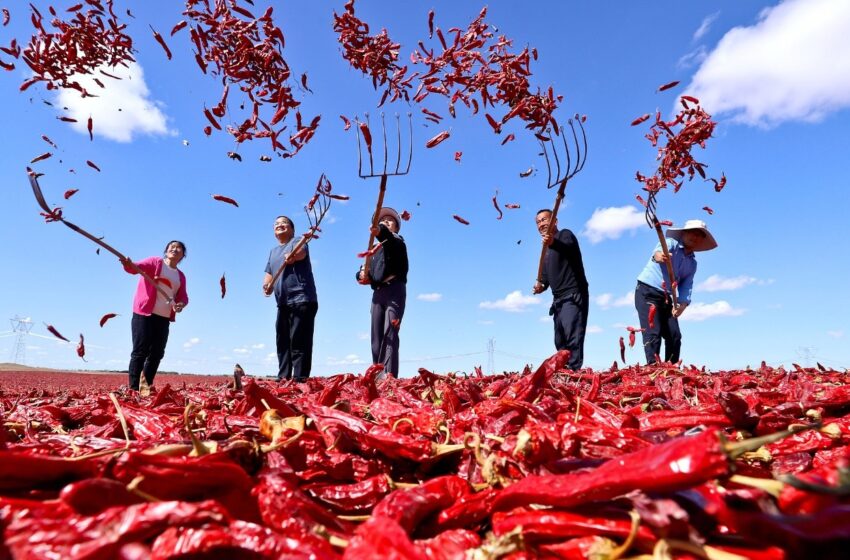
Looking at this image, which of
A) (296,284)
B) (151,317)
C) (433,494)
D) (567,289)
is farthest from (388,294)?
(433,494)

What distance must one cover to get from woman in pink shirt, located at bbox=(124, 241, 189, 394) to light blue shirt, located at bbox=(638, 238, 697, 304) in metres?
7.59

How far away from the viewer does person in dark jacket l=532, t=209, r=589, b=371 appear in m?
8.11

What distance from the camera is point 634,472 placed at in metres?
1.19

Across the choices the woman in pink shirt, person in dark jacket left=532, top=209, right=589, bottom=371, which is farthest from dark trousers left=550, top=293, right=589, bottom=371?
the woman in pink shirt

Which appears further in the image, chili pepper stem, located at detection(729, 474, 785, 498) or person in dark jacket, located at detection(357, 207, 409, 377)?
person in dark jacket, located at detection(357, 207, 409, 377)

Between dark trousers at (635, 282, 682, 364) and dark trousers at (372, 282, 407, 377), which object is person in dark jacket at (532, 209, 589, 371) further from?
dark trousers at (372, 282, 407, 377)

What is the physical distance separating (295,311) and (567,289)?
4.33 meters

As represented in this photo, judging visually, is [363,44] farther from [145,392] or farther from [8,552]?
[8,552]

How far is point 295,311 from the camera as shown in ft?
27.9

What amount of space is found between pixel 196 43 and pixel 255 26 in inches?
30.4

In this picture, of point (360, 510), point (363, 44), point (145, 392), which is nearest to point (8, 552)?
point (360, 510)

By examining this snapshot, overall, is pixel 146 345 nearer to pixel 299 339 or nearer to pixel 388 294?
pixel 299 339

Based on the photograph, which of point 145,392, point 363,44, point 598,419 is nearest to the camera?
point 598,419

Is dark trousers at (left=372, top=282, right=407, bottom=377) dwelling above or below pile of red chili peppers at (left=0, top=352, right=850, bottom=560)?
above
